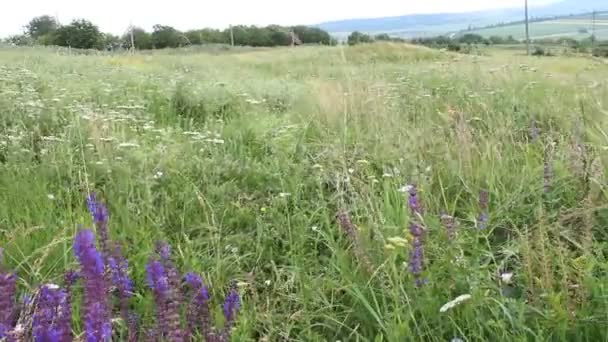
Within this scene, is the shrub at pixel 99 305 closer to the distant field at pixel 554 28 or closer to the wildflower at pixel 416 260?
the wildflower at pixel 416 260

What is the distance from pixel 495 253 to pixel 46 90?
481 cm

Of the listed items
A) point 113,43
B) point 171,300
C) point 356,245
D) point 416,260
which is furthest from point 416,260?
point 113,43

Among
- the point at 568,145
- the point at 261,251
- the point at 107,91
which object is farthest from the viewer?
the point at 107,91

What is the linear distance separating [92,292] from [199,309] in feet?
1.22

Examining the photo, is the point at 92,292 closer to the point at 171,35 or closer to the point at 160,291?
the point at 160,291

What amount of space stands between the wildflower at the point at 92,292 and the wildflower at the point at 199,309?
271 millimetres

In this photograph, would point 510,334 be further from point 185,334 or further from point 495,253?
point 185,334

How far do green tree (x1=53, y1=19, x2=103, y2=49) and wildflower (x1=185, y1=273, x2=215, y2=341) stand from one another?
3389cm

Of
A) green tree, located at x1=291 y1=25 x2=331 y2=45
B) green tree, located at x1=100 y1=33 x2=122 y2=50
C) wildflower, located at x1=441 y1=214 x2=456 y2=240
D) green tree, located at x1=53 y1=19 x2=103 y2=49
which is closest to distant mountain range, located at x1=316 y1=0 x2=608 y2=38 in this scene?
green tree, located at x1=291 y1=25 x2=331 y2=45

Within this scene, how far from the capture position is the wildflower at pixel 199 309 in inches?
62.9

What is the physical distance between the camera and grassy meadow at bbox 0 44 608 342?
75.6 inches

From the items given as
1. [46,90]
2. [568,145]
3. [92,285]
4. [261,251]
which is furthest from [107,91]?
[92,285]

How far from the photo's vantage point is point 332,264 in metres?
2.28

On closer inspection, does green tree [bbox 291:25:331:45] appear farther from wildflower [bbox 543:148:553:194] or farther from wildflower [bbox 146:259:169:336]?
wildflower [bbox 146:259:169:336]
